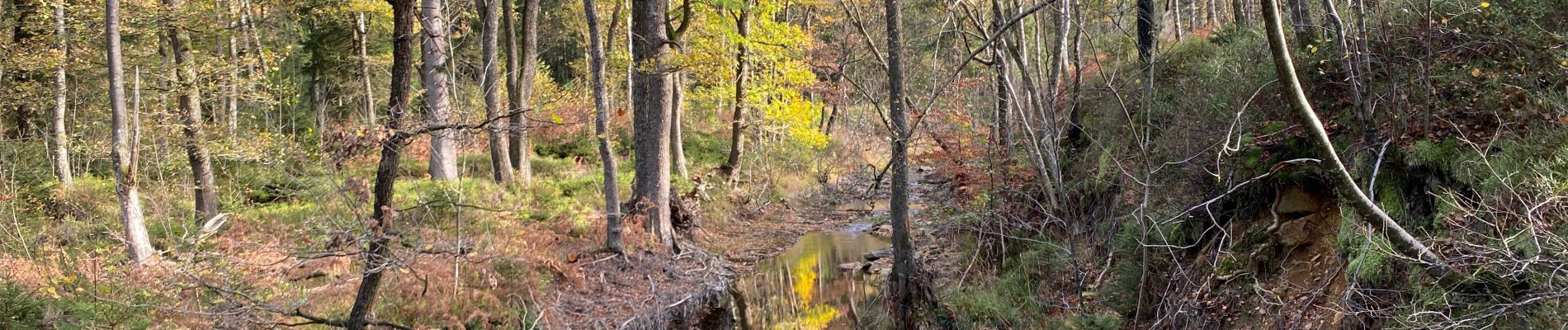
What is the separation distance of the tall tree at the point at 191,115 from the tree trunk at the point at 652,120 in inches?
236

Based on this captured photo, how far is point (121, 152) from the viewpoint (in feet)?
30.6

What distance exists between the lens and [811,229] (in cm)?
1858

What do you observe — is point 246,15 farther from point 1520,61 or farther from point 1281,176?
point 1520,61

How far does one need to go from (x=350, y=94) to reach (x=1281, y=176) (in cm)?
2290

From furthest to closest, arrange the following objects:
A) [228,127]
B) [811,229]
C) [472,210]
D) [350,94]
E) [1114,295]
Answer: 1. [350,94]
2. [811,229]
3. [228,127]
4. [472,210]
5. [1114,295]

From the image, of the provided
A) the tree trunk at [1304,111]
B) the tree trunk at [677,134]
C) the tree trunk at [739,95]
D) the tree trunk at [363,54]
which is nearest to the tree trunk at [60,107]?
the tree trunk at [363,54]

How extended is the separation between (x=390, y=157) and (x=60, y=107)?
10.9 m

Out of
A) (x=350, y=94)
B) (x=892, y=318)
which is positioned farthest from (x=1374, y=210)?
(x=350, y=94)

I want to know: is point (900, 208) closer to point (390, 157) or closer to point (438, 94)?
point (390, 157)

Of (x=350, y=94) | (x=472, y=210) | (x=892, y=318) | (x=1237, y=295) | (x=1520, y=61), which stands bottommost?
(x=892, y=318)

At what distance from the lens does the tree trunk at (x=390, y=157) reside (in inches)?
261

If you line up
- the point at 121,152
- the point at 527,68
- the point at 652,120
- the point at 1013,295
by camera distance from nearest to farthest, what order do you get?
the point at 121,152 → the point at 1013,295 → the point at 652,120 → the point at 527,68

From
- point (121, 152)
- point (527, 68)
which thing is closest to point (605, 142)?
point (527, 68)

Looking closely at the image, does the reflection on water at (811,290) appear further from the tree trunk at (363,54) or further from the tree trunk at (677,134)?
the tree trunk at (363,54)
